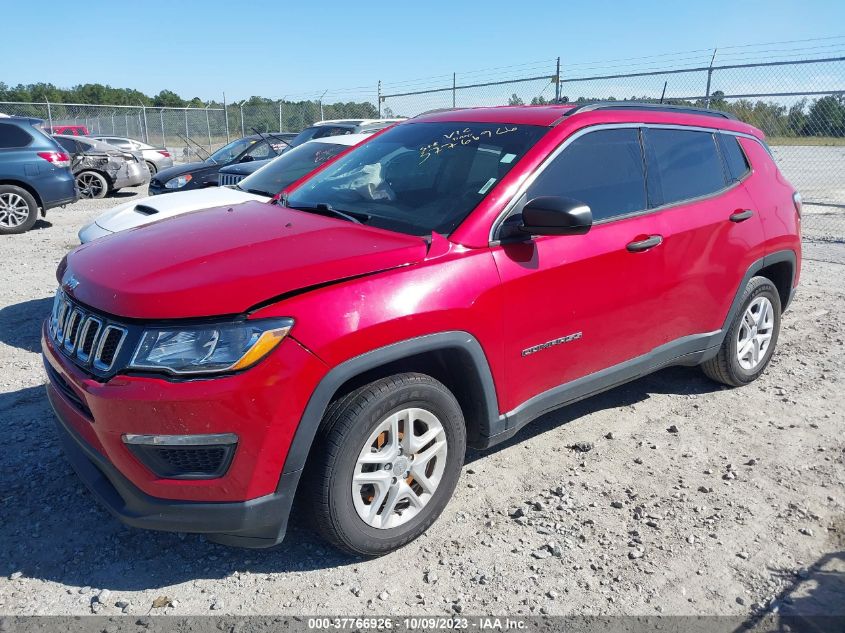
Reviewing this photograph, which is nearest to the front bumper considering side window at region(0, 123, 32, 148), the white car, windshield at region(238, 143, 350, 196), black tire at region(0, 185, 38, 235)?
the white car

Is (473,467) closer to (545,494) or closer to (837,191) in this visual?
(545,494)

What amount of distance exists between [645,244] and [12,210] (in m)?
10.1

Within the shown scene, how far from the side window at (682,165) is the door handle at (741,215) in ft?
0.63

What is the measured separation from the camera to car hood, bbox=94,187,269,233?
560 cm

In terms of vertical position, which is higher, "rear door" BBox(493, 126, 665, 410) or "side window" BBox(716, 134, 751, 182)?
"side window" BBox(716, 134, 751, 182)

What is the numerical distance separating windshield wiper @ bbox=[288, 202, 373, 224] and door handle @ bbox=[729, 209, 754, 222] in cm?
231

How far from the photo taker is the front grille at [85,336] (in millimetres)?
2566

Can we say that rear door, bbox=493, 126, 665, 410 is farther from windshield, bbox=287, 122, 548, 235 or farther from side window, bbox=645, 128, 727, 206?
windshield, bbox=287, 122, 548, 235

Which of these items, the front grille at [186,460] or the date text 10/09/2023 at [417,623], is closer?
the front grille at [186,460]

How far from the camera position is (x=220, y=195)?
6207 mm

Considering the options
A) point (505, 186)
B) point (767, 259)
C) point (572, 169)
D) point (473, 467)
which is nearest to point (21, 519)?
point (473, 467)

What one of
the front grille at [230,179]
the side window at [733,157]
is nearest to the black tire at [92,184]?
the front grille at [230,179]

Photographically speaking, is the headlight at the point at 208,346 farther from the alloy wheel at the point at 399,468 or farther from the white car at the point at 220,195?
the white car at the point at 220,195

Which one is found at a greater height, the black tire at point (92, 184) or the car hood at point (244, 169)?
the car hood at point (244, 169)
